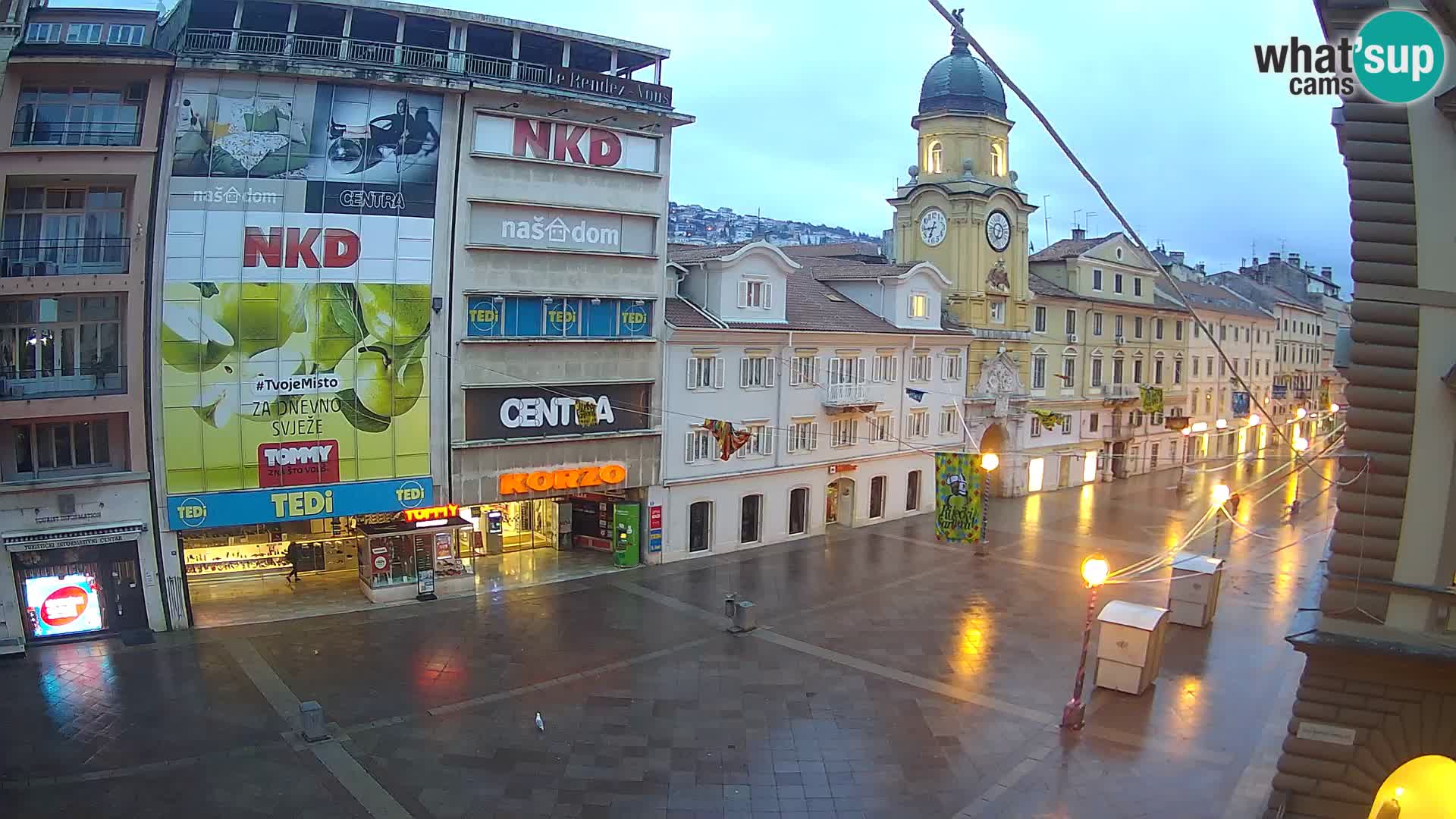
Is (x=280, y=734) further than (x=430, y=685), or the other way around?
(x=430, y=685)

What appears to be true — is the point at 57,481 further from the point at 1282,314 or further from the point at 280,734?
the point at 1282,314

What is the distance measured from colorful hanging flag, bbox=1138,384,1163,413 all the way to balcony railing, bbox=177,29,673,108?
36.9 meters

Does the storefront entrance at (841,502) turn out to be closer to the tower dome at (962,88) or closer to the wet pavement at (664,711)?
the wet pavement at (664,711)

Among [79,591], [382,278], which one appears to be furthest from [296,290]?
[79,591]

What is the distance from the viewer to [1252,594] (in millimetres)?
30938

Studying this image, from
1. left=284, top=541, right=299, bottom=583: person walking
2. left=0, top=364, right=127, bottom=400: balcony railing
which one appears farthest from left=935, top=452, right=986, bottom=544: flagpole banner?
left=0, top=364, right=127, bottom=400: balcony railing

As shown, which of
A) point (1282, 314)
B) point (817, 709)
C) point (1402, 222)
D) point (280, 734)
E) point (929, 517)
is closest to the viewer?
point (1402, 222)

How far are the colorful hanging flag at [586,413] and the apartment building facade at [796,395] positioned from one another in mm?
2749

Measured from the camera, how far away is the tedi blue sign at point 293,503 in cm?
2573

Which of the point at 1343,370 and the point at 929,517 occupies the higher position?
the point at 1343,370

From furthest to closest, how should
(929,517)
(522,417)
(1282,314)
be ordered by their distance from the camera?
(1282,314), (929,517), (522,417)

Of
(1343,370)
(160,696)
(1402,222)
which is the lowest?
(160,696)

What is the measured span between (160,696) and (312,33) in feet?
61.6

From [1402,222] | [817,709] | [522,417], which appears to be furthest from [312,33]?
[1402,222]
